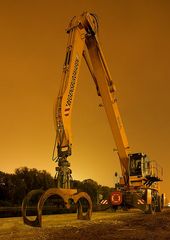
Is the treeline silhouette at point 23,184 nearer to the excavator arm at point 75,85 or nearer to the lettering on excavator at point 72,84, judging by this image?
the excavator arm at point 75,85

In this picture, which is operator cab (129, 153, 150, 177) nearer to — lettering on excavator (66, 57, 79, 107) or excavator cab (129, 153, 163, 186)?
excavator cab (129, 153, 163, 186)

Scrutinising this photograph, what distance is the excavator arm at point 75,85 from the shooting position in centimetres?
1288

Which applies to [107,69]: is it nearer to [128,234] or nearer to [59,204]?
[59,204]

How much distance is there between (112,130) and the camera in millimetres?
21906

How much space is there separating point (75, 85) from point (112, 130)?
7415 millimetres

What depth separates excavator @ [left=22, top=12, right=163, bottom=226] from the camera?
12625 millimetres

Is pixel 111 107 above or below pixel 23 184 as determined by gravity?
above

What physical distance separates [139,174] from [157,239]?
13372 millimetres

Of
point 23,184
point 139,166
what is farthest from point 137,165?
point 23,184

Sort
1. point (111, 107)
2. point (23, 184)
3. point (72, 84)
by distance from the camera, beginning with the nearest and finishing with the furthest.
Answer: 1. point (72, 84)
2. point (111, 107)
3. point (23, 184)

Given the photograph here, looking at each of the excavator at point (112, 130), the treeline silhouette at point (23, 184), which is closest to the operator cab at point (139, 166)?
the excavator at point (112, 130)

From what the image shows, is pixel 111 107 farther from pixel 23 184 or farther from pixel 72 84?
pixel 23 184

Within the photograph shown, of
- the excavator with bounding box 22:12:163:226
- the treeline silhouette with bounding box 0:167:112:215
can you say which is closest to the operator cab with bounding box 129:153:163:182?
the excavator with bounding box 22:12:163:226

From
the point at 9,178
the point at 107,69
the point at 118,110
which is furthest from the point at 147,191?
the point at 9,178
